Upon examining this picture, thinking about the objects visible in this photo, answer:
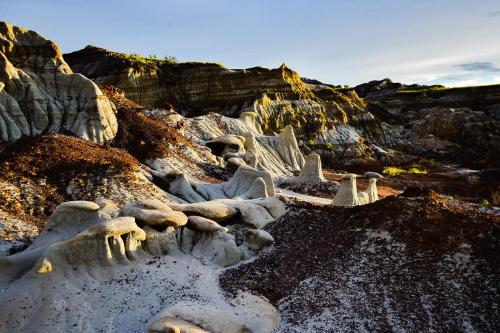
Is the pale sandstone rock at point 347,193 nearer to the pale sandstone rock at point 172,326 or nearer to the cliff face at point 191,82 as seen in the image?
the pale sandstone rock at point 172,326

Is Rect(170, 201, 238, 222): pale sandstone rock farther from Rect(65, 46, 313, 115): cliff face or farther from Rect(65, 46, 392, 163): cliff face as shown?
Rect(65, 46, 313, 115): cliff face

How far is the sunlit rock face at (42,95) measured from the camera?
20.5 metres

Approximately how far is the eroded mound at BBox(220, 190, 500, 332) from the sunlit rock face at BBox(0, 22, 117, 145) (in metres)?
12.4

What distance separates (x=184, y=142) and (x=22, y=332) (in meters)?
19.0

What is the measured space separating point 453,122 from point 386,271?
171ft

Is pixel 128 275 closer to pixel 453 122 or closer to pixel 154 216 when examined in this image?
pixel 154 216

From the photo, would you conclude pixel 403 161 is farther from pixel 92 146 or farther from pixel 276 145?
pixel 92 146

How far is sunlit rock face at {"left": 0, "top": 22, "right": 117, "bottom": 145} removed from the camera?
2050 centimetres

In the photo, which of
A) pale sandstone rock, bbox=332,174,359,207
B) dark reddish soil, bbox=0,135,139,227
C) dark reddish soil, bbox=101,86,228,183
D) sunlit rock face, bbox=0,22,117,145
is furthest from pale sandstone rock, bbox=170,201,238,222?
sunlit rock face, bbox=0,22,117,145

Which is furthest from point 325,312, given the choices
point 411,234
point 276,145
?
point 276,145

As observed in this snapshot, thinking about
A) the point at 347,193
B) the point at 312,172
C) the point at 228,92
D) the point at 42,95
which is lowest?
the point at 347,193

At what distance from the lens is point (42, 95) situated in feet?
71.6

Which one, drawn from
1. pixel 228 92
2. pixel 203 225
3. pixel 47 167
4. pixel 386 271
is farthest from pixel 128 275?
pixel 228 92

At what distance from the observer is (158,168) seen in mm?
22172
